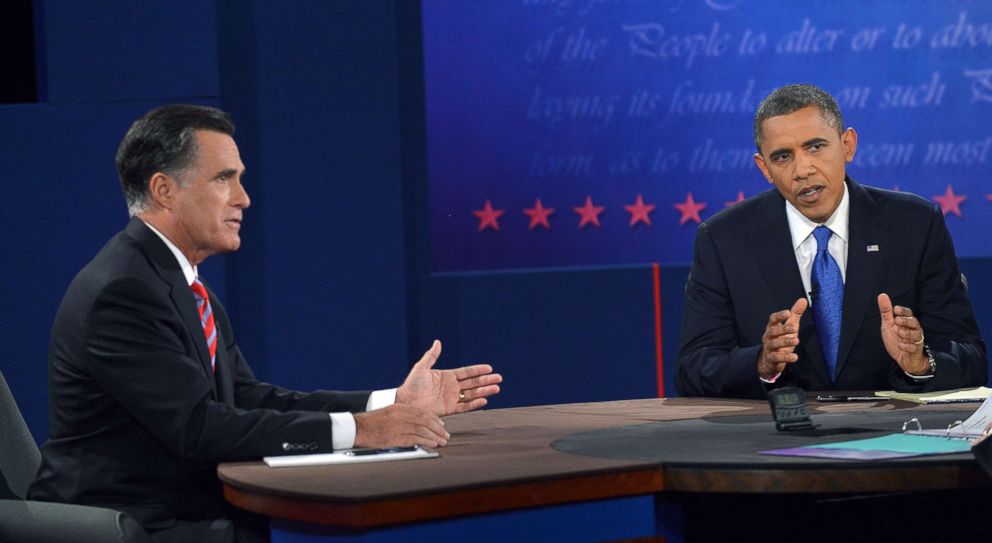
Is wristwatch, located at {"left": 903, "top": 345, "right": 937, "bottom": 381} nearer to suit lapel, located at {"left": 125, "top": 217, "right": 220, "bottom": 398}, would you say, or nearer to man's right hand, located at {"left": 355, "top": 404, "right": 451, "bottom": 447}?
man's right hand, located at {"left": 355, "top": 404, "right": 451, "bottom": 447}

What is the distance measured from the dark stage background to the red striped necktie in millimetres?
1523

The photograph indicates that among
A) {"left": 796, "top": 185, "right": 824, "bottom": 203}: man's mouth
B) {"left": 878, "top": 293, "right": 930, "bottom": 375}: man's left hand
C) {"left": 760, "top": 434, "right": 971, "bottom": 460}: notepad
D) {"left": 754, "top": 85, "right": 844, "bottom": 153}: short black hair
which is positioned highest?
{"left": 754, "top": 85, "right": 844, "bottom": 153}: short black hair

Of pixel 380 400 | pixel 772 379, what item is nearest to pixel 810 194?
pixel 772 379

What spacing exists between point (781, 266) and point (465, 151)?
6.14 ft

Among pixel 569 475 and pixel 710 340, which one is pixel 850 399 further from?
pixel 569 475

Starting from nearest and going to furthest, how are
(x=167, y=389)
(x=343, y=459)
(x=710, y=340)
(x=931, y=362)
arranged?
(x=343, y=459) → (x=167, y=389) → (x=931, y=362) → (x=710, y=340)

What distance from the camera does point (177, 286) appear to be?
2453 mm

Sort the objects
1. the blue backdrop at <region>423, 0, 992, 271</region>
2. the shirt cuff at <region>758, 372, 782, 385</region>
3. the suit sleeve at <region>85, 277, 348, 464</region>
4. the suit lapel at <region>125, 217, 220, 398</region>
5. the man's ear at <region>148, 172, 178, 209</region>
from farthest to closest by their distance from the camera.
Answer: the blue backdrop at <region>423, 0, 992, 271</region>
the shirt cuff at <region>758, 372, 782, 385</region>
the man's ear at <region>148, 172, 178, 209</region>
the suit lapel at <region>125, 217, 220, 398</region>
the suit sleeve at <region>85, 277, 348, 464</region>

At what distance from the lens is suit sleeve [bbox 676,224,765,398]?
3.00 meters

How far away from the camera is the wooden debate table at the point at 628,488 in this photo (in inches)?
72.7

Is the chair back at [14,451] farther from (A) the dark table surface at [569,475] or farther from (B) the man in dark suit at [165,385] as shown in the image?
(A) the dark table surface at [569,475]

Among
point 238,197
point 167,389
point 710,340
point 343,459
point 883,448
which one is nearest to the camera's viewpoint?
point 883,448

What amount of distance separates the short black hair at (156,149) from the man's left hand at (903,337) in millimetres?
1481

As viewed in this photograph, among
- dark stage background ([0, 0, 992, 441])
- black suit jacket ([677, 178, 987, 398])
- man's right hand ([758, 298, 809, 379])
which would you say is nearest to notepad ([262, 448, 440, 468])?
man's right hand ([758, 298, 809, 379])
